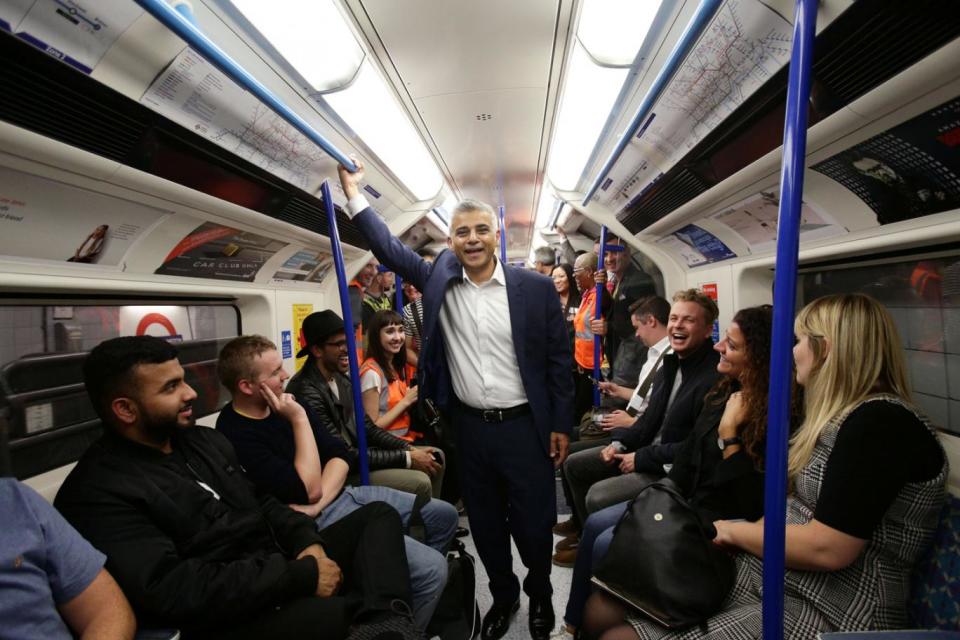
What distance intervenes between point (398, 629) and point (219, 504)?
0.82 meters

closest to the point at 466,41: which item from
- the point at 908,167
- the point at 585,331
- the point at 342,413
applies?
the point at 908,167

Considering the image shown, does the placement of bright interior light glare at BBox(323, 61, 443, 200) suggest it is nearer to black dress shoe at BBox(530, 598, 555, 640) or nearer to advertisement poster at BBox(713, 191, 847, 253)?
advertisement poster at BBox(713, 191, 847, 253)

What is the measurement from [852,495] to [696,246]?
9.48ft

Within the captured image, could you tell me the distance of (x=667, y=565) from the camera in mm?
1642

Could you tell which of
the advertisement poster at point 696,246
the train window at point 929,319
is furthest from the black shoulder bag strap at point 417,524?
the advertisement poster at point 696,246

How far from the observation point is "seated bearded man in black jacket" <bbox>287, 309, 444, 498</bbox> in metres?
2.91

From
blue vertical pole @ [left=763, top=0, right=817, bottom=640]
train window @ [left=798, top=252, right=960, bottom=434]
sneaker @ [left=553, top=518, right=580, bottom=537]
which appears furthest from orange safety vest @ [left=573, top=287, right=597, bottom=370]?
blue vertical pole @ [left=763, top=0, right=817, bottom=640]

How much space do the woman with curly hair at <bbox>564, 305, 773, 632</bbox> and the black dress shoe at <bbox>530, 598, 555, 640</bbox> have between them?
0.20 metres

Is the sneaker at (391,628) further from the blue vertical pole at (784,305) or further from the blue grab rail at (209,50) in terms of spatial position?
the blue grab rail at (209,50)

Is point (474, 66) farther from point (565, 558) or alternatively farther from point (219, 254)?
point (565, 558)

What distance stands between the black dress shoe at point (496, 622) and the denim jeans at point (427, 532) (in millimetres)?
408

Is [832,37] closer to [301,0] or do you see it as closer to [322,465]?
[301,0]

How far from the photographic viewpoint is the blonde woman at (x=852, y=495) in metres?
1.35

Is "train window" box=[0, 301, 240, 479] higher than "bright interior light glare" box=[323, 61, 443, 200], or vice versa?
"bright interior light glare" box=[323, 61, 443, 200]
